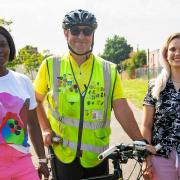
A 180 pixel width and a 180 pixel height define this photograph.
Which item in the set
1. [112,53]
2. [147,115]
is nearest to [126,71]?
[112,53]

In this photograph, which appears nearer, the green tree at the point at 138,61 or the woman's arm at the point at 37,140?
the woman's arm at the point at 37,140

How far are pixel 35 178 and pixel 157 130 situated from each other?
1295 mm

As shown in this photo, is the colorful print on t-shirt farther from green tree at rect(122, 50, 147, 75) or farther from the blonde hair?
green tree at rect(122, 50, 147, 75)

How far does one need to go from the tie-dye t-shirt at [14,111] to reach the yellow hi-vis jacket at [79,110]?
0.56 m

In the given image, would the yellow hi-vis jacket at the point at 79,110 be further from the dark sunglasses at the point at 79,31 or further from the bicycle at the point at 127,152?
the bicycle at the point at 127,152

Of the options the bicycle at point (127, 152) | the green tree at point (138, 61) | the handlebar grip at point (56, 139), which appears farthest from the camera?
the green tree at point (138, 61)

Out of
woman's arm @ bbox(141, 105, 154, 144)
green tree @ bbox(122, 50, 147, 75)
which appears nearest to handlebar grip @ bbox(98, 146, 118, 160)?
woman's arm @ bbox(141, 105, 154, 144)

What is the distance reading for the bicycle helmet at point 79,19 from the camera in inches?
158

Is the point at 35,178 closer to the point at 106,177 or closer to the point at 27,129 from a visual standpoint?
the point at 27,129

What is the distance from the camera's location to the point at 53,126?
4137 mm

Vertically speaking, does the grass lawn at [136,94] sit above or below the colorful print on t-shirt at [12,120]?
below

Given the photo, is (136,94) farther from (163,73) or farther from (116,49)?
(116,49)

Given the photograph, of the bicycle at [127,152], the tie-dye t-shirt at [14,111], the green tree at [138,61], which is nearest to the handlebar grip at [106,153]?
the bicycle at [127,152]

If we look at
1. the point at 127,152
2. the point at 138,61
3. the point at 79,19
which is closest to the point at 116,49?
the point at 138,61
